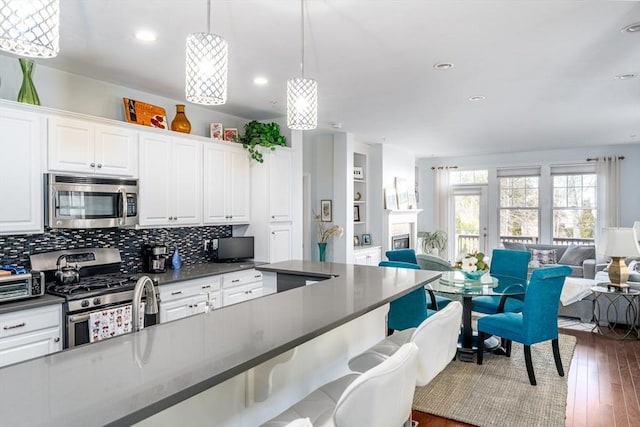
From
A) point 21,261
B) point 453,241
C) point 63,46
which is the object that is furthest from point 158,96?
point 453,241

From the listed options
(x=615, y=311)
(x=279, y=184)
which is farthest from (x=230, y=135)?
(x=615, y=311)

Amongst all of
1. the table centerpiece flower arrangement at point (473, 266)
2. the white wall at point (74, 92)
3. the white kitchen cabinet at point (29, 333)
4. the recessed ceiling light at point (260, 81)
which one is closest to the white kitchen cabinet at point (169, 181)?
the white wall at point (74, 92)

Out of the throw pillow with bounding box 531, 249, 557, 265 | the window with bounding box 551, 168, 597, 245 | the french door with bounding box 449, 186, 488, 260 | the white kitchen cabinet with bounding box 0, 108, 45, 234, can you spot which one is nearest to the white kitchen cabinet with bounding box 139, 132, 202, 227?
the white kitchen cabinet with bounding box 0, 108, 45, 234

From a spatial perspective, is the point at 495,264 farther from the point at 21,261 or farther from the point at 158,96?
the point at 21,261

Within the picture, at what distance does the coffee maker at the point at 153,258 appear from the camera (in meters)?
4.00

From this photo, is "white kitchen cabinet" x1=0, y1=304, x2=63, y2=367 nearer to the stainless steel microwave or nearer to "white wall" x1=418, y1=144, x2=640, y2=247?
the stainless steel microwave

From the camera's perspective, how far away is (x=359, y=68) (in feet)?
11.1

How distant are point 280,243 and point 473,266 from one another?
223cm

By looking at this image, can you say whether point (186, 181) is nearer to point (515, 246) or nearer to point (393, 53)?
point (393, 53)

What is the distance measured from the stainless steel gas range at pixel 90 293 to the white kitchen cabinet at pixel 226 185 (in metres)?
1.14

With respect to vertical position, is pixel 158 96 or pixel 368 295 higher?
pixel 158 96

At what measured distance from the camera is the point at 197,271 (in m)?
4.09

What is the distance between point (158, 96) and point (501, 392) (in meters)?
4.20

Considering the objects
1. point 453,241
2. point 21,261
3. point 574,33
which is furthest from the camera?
point 453,241
